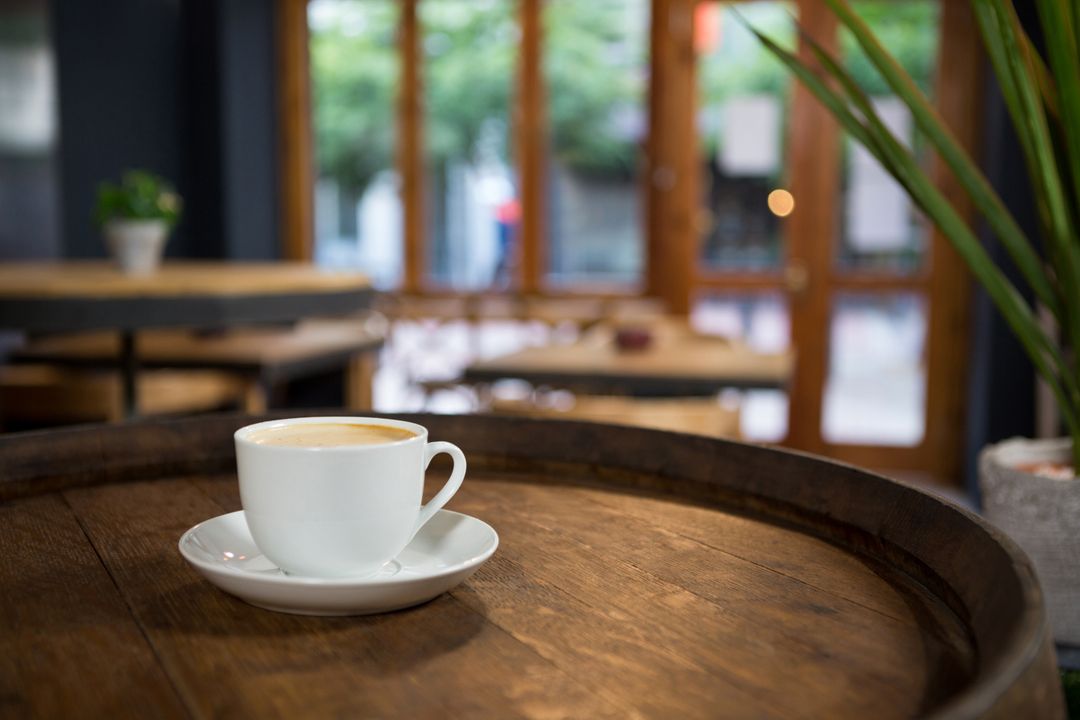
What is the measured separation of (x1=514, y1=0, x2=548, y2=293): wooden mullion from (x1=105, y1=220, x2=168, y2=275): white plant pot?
339cm

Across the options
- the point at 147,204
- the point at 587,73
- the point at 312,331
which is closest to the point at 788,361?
the point at 147,204

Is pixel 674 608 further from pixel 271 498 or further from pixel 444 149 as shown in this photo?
pixel 444 149

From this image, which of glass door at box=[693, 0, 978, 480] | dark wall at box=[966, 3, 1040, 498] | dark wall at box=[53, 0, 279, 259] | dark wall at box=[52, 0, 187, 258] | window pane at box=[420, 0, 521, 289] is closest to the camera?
dark wall at box=[966, 3, 1040, 498]

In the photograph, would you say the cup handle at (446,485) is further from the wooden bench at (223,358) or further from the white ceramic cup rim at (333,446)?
the wooden bench at (223,358)

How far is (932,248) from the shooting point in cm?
561

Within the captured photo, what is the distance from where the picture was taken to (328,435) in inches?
29.2

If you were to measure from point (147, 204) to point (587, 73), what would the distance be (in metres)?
3.51

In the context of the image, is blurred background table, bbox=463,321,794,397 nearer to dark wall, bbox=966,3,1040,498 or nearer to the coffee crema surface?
dark wall, bbox=966,3,1040,498

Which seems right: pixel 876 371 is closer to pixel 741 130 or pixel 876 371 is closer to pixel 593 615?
pixel 741 130

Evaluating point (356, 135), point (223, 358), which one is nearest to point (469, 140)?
point (356, 135)

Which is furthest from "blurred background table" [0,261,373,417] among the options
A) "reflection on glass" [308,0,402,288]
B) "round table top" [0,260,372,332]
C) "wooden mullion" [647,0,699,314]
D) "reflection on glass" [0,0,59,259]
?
"reflection on glass" [308,0,402,288]

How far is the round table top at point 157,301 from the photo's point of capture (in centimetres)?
251

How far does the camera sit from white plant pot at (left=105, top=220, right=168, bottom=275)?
3.23m

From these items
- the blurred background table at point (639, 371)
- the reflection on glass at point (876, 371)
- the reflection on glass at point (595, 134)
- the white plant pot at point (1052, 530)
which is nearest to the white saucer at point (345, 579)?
the white plant pot at point (1052, 530)
